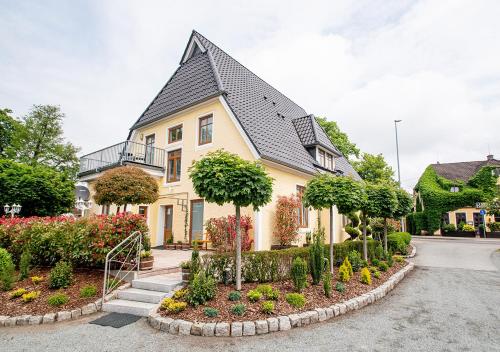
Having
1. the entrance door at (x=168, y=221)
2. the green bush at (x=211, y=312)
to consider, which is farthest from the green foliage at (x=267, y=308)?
the entrance door at (x=168, y=221)

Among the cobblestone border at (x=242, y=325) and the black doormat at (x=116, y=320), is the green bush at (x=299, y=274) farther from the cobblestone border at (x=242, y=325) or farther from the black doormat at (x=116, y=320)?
the black doormat at (x=116, y=320)

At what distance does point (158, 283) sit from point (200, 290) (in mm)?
1388

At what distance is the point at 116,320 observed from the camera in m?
5.14

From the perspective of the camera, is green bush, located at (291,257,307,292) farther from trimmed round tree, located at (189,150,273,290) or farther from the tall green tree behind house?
the tall green tree behind house

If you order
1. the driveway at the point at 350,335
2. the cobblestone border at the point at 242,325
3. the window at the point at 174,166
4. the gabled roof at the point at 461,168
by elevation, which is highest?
the gabled roof at the point at 461,168

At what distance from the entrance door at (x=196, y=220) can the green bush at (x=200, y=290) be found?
735 cm

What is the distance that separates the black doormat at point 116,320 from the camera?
4.95 m

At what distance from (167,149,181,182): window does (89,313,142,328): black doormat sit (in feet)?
30.4

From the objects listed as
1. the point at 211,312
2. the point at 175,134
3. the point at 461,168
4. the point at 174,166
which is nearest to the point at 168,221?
the point at 174,166

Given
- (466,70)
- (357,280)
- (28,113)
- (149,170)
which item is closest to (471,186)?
(466,70)

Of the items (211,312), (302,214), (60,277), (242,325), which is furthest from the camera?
(302,214)

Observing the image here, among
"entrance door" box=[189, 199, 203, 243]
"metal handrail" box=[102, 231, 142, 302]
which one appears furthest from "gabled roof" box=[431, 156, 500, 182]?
"metal handrail" box=[102, 231, 142, 302]

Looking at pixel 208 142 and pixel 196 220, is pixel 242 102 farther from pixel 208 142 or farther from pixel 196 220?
pixel 196 220

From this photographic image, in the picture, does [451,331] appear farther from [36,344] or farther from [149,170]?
[149,170]
